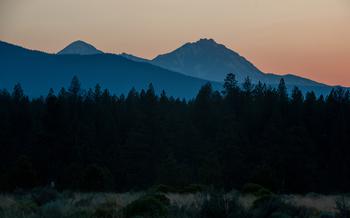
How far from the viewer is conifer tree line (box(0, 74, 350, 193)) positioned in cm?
4812

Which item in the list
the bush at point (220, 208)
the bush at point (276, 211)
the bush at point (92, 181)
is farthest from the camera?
the bush at point (92, 181)

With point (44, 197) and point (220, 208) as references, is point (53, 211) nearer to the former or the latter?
point (220, 208)

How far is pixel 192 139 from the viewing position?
53281 millimetres

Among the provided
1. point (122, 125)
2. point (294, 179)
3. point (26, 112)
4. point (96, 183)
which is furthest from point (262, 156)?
point (26, 112)

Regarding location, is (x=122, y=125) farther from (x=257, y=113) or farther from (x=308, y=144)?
(x=308, y=144)

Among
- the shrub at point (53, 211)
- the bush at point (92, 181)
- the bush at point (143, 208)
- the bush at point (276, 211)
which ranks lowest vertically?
the bush at point (92, 181)

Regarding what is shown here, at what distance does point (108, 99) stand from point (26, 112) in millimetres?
9539

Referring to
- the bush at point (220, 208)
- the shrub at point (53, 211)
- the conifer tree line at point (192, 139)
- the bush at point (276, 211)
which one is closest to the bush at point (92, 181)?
the conifer tree line at point (192, 139)

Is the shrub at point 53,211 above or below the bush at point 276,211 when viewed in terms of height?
below

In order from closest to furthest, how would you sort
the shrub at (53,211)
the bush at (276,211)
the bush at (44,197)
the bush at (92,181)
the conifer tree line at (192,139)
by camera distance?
the bush at (276,211) < the shrub at (53,211) < the bush at (44,197) < the bush at (92,181) < the conifer tree line at (192,139)

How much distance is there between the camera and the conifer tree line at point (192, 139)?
158 ft

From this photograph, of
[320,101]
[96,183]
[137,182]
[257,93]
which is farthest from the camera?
[257,93]

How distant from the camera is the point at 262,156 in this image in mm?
49594

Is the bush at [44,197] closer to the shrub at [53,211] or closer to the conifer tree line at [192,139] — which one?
the shrub at [53,211]
